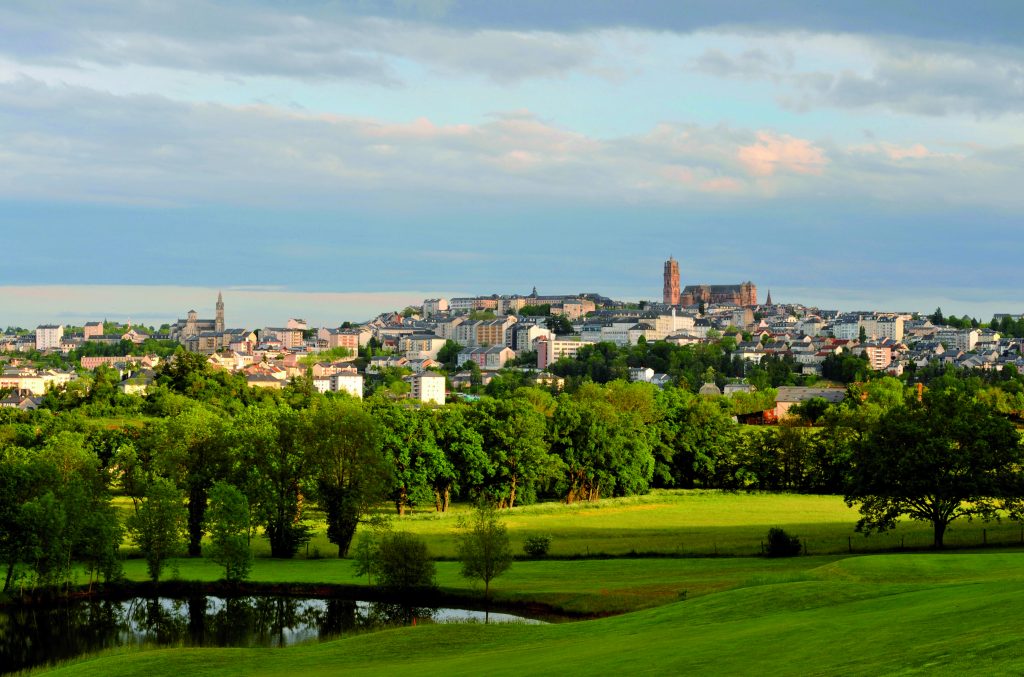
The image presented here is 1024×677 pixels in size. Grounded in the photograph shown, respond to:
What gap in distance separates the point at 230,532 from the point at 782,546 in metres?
20.0

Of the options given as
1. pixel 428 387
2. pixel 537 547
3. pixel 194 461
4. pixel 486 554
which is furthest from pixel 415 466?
pixel 428 387

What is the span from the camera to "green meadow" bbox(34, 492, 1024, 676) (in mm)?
19438

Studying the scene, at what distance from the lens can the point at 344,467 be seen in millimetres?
51250

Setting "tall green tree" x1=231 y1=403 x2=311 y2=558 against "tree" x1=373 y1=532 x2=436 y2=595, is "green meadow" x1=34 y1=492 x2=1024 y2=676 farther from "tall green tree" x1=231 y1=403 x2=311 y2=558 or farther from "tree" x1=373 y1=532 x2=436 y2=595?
"tall green tree" x1=231 y1=403 x2=311 y2=558

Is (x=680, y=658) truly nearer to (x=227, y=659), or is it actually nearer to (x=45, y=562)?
(x=227, y=659)

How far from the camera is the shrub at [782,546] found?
43.6 metres

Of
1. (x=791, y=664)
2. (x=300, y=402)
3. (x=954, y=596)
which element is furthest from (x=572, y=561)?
(x=300, y=402)

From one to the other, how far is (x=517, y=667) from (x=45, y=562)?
24.9 metres

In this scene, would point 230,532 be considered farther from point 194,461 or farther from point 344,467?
point 194,461

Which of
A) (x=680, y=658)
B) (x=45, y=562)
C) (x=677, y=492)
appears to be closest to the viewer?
(x=680, y=658)

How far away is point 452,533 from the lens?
53469mm

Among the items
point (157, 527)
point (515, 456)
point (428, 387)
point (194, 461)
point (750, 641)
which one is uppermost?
point (428, 387)

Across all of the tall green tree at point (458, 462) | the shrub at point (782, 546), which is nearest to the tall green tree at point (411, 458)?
the tall green tree at point (458, 462)

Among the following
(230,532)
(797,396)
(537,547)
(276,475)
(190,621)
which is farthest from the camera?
(797,396)
